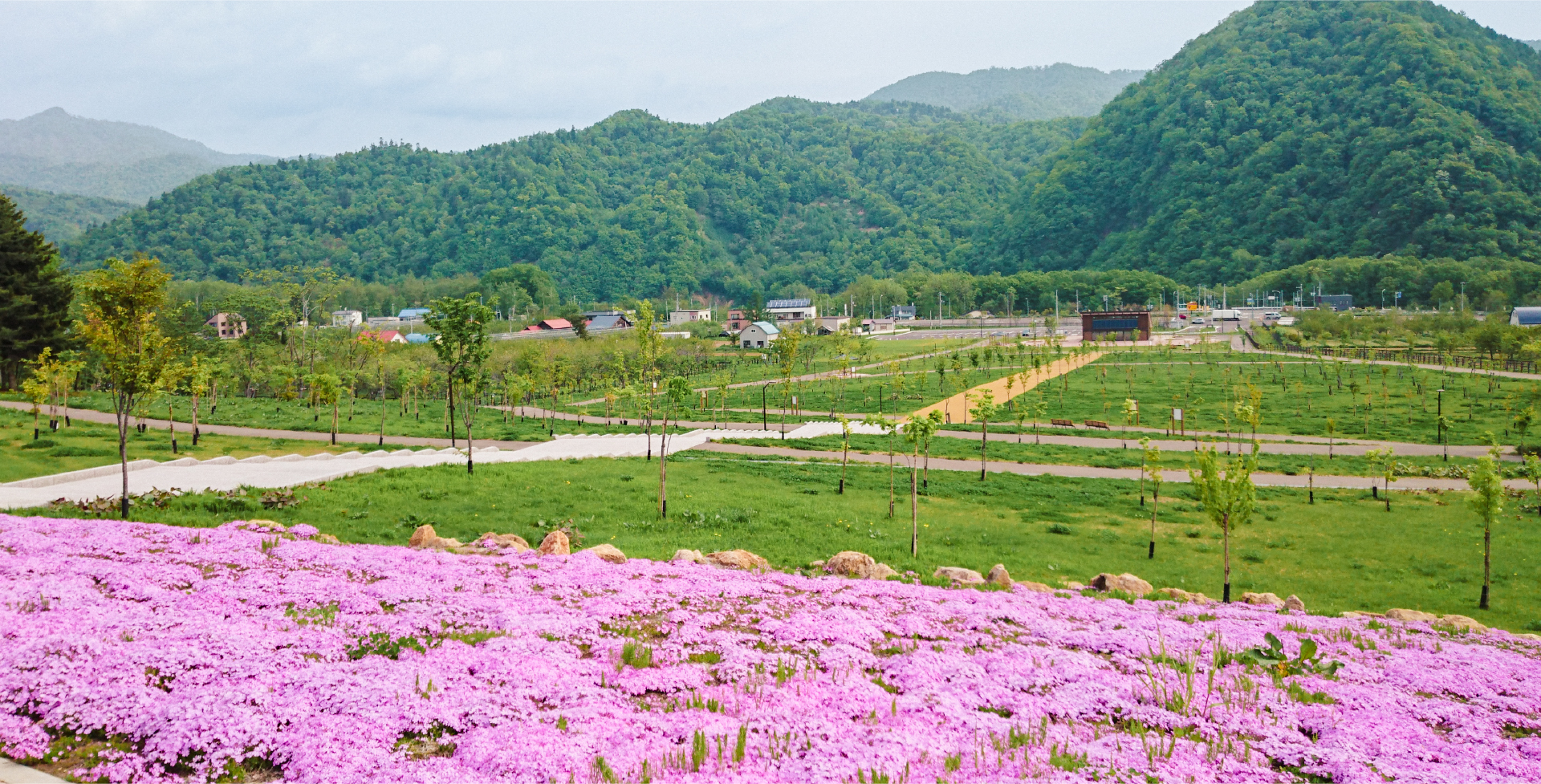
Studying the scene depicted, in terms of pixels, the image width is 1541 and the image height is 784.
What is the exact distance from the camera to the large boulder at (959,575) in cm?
1493

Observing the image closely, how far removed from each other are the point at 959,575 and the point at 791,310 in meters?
142

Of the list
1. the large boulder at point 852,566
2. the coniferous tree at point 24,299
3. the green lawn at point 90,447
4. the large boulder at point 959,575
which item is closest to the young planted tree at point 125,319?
the green lawn at point 90,447

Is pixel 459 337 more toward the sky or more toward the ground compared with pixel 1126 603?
more toward the sky

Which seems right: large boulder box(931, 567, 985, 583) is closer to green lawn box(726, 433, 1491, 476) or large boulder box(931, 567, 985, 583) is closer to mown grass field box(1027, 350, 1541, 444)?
green lawn box(726, 433, 1491, 476)

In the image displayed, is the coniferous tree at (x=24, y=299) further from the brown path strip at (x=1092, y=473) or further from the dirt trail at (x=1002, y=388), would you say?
the dirt trail at (x=1002, y=388)

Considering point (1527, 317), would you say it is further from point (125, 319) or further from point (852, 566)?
point (125, 319)

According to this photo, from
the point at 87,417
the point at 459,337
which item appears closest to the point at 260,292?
the point at 87,417

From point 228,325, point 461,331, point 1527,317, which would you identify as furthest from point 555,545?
point 1527,317

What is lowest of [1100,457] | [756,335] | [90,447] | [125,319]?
[1100,457]

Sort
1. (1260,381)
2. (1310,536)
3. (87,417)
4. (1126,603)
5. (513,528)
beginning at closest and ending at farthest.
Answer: (1126,603) → (513,528) → (1310,536) → (87,417) → (1260,381)

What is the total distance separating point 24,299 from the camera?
43219mm

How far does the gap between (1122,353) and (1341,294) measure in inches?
2709

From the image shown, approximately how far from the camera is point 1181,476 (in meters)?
30.8

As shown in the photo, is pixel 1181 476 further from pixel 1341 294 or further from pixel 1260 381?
pixel 1341 294
